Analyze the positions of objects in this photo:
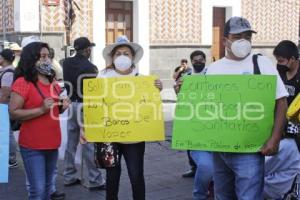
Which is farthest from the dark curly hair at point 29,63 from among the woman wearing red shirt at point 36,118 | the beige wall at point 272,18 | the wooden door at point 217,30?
the beige wall at point 272,18

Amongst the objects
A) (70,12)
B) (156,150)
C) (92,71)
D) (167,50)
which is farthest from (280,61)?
(167,50)

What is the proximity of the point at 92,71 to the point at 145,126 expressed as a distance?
81.9 inches

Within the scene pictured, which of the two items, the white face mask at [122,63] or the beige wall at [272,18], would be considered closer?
the white face mask at [122,63]

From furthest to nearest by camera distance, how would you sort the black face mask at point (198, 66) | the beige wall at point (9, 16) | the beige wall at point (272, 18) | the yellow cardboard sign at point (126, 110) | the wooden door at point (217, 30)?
the beige wall at point (272, 18) → the wooden door at point (217, 30) → the beige wall at point (9, 16) → the black face mask at point (198, 66) → the yellow cardboard sign at point (126, 110)

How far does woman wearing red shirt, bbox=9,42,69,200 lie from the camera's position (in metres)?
4.20

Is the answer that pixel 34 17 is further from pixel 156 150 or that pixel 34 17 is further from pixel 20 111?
pixel 20 111

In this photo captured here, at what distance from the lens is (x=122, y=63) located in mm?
4605

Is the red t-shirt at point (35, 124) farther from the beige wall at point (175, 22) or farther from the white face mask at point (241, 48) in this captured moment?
the beige wall at point (175, 22)

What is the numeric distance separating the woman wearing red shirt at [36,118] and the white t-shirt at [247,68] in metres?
1.45

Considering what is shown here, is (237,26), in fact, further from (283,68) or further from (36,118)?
(36,118)

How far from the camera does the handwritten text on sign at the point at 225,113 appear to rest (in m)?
3.62

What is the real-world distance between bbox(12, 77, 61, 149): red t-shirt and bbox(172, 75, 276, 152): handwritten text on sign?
1.12 meters

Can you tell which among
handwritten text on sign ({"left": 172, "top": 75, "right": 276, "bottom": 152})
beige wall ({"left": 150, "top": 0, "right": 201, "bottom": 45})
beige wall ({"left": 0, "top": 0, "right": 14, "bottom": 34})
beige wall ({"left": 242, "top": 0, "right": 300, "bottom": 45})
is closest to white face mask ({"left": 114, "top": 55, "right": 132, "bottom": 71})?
handwritten text on sign ({"left": 172, "top": 75, "right": 276, "bottom": 152})

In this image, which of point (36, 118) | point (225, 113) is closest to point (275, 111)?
point (225, 113)
